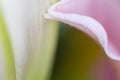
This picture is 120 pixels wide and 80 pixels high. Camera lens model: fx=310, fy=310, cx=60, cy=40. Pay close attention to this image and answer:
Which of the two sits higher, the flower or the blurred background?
the flower

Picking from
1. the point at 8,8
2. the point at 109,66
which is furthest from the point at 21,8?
the point at 109,66

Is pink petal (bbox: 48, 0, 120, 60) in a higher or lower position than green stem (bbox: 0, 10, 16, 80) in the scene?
higher

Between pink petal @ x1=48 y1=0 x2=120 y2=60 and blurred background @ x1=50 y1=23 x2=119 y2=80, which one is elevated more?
pink petal @ x1=48 y1=0 x2=120 y2=60

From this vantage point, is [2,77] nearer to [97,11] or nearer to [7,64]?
[7,64]
